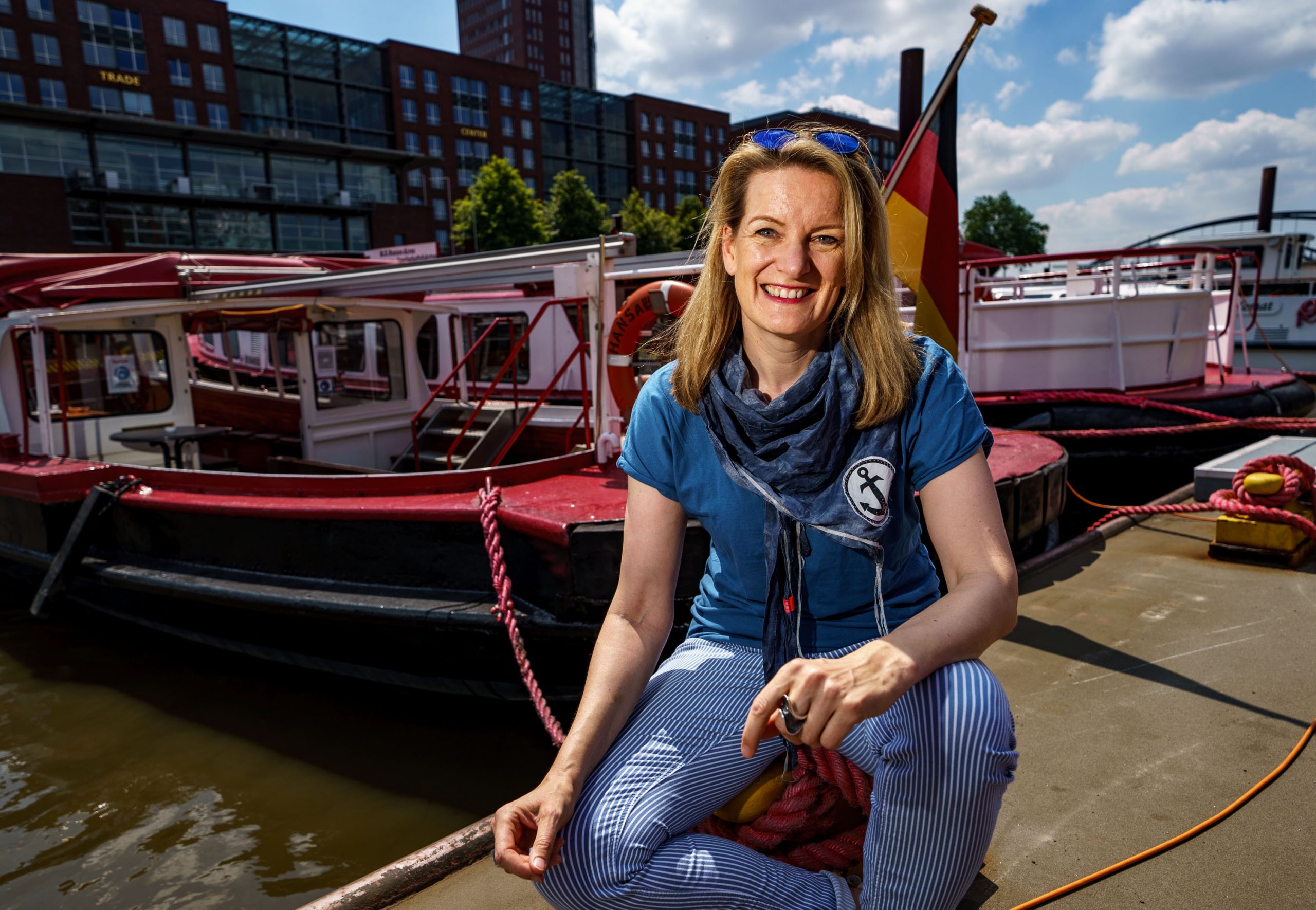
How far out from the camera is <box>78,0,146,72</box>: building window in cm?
4109

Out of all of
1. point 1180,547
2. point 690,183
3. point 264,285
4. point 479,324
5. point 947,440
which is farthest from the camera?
point 690,183

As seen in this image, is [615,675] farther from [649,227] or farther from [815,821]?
[649,227]

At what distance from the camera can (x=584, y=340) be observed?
5.43m

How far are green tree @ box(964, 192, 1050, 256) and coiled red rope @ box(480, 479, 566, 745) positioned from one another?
6212cm

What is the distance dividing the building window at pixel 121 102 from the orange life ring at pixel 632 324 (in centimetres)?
4761

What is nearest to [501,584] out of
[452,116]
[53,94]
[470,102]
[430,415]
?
[430,415]

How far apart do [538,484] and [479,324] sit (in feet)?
19.7

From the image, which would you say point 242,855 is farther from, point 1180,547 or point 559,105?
point 559,105

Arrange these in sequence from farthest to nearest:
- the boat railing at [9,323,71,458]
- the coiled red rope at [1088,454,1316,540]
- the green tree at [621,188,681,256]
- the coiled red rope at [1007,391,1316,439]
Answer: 1. the green tree at [621,188,681,256]
2. the coiled red rope at [1007,391,1316,439]
3. the boat railing at [9,323,71,458]
4. the coiled red rope at [1088,454,1316,540]

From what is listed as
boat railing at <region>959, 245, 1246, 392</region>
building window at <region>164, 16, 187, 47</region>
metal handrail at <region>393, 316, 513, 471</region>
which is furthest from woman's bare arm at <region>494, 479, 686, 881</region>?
building window at <region>164, 16, 187, 47</region>

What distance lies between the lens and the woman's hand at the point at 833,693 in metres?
1.26

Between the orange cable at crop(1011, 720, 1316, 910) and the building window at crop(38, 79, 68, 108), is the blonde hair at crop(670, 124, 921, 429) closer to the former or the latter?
the orange cable at crop(1011, 720, 1316, 910)

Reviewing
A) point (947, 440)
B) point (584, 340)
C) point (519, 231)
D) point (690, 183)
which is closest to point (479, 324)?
point (584, 340)

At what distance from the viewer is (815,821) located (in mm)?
1592
